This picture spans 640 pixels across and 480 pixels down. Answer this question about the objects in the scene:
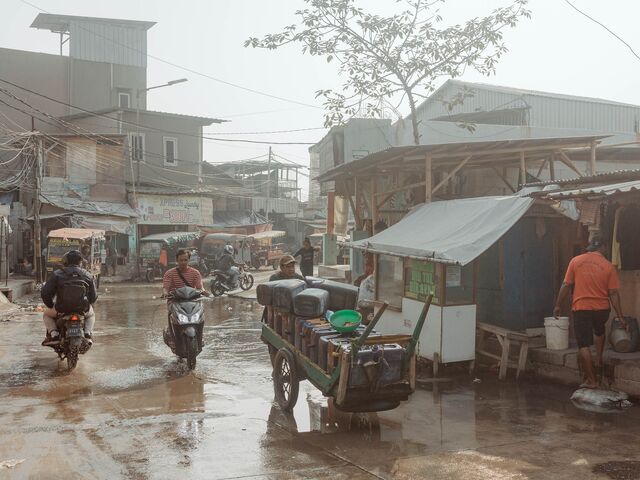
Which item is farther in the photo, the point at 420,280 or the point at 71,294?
the point at 420,280

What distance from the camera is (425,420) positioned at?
6973 millimetres

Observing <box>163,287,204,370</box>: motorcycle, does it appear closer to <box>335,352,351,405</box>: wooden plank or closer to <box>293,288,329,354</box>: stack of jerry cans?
<box>293,288,329,354</box>: stack of jerry cans

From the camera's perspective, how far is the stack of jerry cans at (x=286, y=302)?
7586mm

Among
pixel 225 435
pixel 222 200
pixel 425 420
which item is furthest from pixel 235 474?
pixel 222 200

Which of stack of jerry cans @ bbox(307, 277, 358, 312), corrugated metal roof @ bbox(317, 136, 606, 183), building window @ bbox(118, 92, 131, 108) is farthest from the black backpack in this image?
building window @ bbox(118, 92, 131, 108)

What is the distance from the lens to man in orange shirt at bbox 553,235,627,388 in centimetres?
775

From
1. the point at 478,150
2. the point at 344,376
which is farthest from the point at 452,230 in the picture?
the point at 344,376

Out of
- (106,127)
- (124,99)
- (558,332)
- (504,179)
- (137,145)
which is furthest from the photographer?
(124,99)

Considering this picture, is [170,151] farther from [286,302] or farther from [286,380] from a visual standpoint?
[286,380]

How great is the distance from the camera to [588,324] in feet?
25.8

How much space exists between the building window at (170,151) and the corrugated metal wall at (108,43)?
5532 millimetres

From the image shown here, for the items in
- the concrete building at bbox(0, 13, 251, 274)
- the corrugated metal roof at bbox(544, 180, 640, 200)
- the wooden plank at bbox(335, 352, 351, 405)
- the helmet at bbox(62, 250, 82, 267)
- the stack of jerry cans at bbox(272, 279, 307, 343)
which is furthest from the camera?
the concrete building at bbox(0, 13, 251, 274)

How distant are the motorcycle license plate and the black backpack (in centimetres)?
29

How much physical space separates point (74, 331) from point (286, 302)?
3.54m
